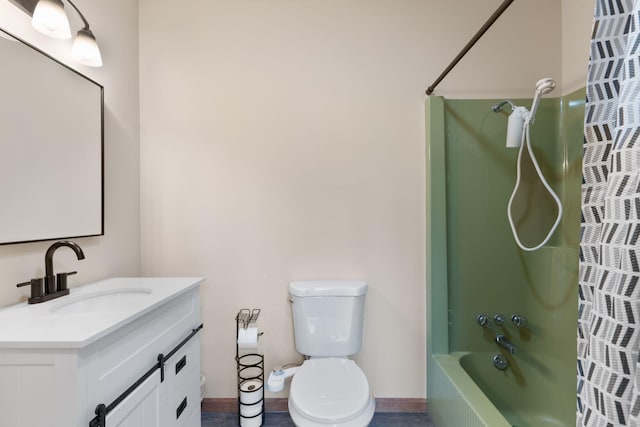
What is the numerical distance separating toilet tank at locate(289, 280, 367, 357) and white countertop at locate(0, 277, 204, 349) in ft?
1.94

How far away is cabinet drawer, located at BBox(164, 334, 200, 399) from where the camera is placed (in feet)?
3.53

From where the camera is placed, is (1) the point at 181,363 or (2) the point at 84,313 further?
(1) the point at 181,363

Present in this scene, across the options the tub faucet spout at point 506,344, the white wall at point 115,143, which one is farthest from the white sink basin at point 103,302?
the tub faucet spout at point 506,344

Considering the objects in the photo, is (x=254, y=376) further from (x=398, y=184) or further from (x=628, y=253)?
(x=628, y=253)

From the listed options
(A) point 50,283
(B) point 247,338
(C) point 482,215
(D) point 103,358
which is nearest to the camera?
(D) point 103,358

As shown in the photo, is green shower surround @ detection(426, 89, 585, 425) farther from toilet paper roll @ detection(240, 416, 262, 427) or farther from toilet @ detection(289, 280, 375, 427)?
toilet paper roll @ detection(240, 416, 262, 427)

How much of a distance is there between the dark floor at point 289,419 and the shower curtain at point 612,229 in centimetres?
123

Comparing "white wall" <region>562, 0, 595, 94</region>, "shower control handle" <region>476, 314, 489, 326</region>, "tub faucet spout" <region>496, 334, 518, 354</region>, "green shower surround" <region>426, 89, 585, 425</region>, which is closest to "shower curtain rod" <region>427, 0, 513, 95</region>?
"green shower surround" <region>426, 89, 585, 425</region>

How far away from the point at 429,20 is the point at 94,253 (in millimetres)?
2237

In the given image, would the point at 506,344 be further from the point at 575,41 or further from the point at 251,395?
the point at 575,41

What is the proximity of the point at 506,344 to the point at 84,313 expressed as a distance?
1.96m

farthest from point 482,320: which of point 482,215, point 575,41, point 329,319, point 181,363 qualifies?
point 575,41

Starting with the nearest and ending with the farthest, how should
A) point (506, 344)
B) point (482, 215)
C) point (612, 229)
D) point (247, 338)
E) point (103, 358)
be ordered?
point (612, 229) → point (103, 358) → point (247, 338) → point (506, 344) → point (482, 215)

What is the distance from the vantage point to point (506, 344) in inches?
60.0
